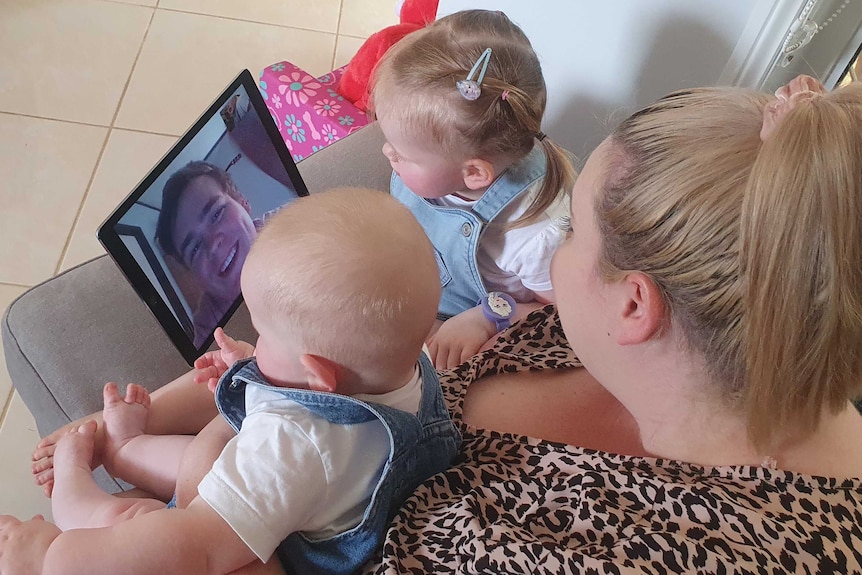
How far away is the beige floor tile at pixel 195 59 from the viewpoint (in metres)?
2.23

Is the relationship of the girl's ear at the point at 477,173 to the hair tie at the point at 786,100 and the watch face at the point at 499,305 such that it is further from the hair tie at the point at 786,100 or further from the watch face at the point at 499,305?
the hair tie at the point at 786,100

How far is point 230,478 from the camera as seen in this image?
68cm

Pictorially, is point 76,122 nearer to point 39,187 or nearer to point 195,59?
point 39,187

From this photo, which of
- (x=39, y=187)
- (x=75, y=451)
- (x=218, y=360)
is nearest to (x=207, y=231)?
(x=218, y=360)

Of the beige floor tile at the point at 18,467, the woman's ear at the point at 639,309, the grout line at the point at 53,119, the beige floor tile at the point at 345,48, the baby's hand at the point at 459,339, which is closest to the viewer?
the woman's ear at the point at 639,309

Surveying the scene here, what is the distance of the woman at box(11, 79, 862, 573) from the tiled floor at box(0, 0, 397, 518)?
1.22 meters

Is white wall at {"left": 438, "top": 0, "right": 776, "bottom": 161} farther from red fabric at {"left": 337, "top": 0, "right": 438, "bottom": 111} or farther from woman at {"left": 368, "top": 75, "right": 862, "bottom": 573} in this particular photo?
woman at {"left": 368, "top": 75, "right": 862, "bottom": 573}

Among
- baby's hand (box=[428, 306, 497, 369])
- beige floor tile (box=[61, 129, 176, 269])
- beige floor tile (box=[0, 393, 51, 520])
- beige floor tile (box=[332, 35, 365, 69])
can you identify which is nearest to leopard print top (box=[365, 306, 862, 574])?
baby's hand (box=[428, 306, 497, 369])

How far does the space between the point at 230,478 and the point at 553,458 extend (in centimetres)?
36

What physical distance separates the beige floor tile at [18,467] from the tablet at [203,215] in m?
0.72

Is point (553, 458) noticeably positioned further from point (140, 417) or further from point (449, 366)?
point (140, 417)

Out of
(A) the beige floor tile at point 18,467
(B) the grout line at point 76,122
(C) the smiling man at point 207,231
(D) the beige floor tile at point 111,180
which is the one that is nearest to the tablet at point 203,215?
(C) the smiling man at point 207,231

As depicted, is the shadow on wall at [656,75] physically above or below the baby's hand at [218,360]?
above

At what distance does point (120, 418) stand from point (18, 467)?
790 millimetres
